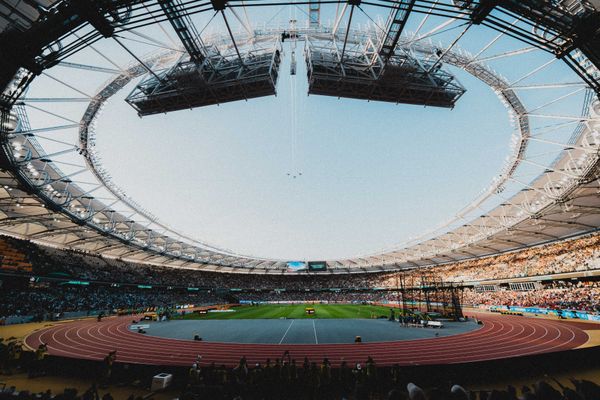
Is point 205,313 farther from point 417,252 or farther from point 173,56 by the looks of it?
point 417,252

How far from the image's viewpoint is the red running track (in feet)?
55.4

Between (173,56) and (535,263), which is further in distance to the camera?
(535,263)

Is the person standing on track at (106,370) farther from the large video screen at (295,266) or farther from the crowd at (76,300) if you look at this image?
the large video screen at (295,266)

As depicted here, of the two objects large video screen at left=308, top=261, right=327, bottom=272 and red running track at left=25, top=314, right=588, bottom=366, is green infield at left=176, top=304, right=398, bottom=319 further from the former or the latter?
large video screen at left=308, top=261, right=327, bottom=272

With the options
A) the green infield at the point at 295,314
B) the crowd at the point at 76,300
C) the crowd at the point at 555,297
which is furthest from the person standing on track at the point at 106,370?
the crowd at the point at 555,297

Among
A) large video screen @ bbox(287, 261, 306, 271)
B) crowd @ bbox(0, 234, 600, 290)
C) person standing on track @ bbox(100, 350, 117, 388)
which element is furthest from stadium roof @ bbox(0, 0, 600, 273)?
large video screen @ bbox(287, 261, 306, 271)

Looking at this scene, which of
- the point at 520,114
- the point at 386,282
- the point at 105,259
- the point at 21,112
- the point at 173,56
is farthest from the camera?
the point at 386,282

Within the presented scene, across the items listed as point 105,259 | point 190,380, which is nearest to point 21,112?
point 190,380

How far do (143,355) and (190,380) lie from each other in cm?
923

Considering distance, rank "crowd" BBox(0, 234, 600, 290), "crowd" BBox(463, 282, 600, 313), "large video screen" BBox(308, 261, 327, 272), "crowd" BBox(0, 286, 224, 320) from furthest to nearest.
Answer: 1. "large video screen" BBox(308, 261, 327, 272)
2. "crowd" BBox(0, 234, 600, 290)
3. "crowd" BBox(0, 286, 224, 320)
4. "crowd" BBox(463, 282, 600, 313)

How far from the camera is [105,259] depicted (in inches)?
2154

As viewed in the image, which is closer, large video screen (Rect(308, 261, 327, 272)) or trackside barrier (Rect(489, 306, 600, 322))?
trackside barrier (Rect(489, 306, 600, 322))

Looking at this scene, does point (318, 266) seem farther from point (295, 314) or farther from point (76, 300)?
point (76, 300)

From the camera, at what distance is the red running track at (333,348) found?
16.9m
